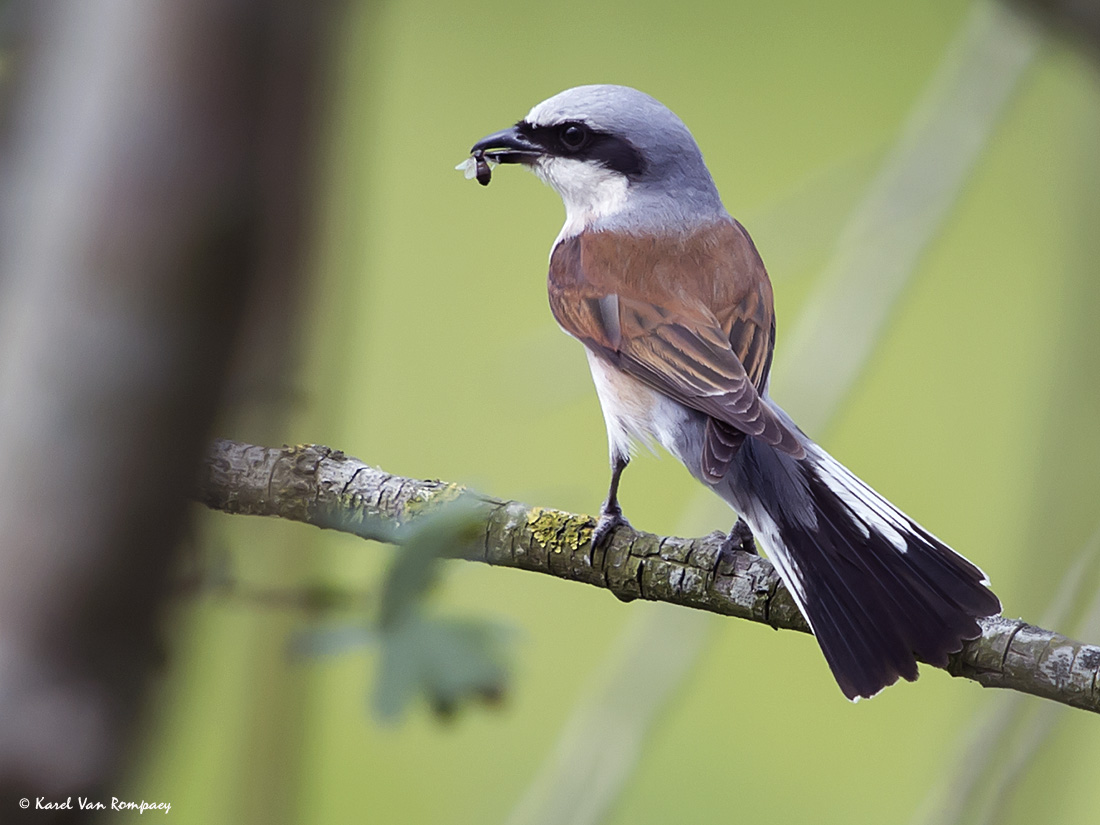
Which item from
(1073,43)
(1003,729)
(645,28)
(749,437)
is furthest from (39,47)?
(645,28)

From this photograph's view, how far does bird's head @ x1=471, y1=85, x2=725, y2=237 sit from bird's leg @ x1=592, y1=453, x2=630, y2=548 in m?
0.52

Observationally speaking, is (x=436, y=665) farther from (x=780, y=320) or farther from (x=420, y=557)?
(x=780, y=320)

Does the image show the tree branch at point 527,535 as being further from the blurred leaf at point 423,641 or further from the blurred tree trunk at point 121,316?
the blurred tree trunk at point 121,316

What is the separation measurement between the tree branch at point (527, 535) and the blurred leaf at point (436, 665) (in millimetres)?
318

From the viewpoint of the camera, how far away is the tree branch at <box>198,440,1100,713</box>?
132 centimetres

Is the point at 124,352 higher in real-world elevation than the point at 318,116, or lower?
lower

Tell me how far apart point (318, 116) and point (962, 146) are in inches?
57.9

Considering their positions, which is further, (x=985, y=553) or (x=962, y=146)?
(x=985, y=553)

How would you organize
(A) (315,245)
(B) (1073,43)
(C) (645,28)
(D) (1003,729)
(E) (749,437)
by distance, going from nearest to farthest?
(A) (315,245), (B) (1073,43), (D) (1003,729), (E) (749,437), (C) (645,28)

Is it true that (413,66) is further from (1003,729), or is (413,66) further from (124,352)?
(124,352)

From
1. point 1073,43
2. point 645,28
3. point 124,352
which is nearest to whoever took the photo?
point 124,352

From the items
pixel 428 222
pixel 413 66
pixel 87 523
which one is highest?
pixel 413 66

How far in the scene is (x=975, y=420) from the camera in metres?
3.28

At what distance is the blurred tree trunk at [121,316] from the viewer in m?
0.40
